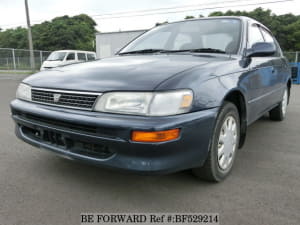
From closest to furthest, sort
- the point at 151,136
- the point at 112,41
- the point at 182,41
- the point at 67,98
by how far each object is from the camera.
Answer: the point at 151,136
the point at 67,98
the point at 182,41
the point at 112,41

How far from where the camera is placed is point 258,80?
266cm

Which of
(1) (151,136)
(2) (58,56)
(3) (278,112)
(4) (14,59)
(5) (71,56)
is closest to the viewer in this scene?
(1) (151,136)

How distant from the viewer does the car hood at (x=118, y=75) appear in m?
1.71

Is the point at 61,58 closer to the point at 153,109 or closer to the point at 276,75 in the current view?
the point at 276,75

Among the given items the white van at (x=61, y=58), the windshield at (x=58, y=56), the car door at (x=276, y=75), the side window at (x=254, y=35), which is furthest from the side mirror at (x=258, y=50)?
the windshield at (x=58, y=56)

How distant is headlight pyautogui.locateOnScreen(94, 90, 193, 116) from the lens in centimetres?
159

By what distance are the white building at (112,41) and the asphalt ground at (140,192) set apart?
1466cm

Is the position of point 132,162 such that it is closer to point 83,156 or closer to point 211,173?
point 83,156

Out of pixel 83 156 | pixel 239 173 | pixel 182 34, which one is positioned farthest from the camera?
pixel 182 34

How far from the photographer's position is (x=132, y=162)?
1601 millimetres

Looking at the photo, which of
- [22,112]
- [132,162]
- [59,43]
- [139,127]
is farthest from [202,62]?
[59,43]

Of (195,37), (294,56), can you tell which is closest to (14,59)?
(294,56)

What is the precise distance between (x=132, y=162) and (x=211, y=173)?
0.74 meters

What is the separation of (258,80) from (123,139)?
5.77 feet
